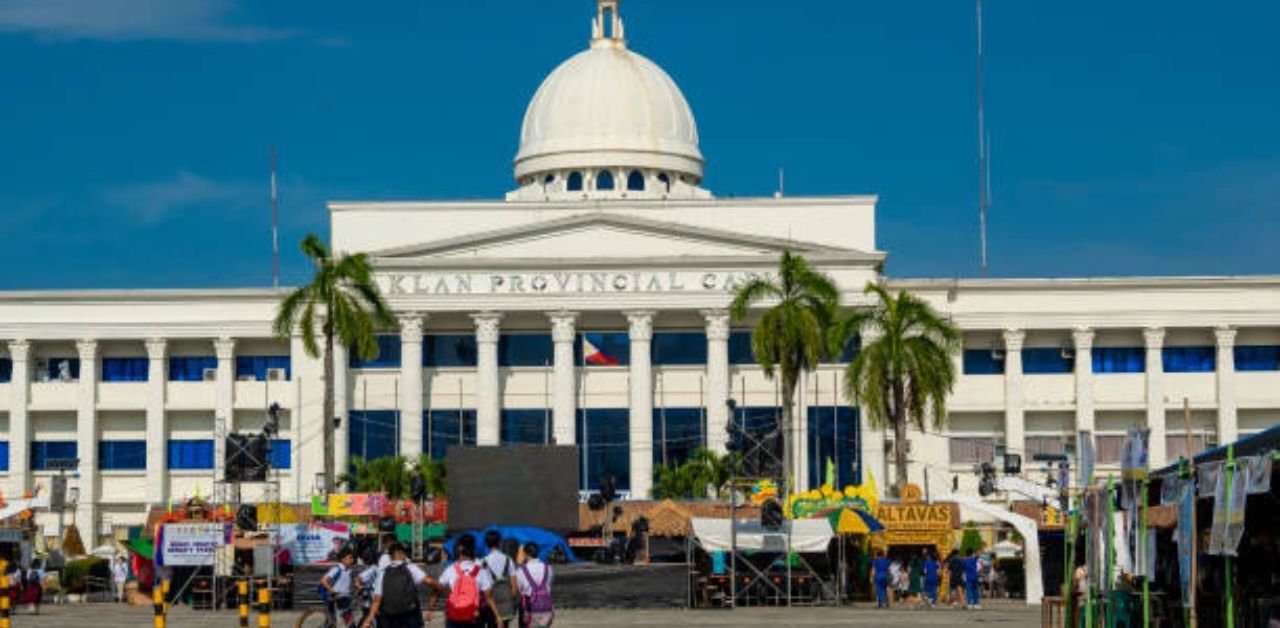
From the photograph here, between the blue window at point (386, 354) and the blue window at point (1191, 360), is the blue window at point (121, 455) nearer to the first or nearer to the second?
the blue window at point (386, 354)

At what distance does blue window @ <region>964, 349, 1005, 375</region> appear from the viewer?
10425cm

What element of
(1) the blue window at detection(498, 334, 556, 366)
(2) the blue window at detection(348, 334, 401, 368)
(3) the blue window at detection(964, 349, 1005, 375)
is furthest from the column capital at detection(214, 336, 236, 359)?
(3) the blue window at detection(964, 349, 1005, 375)

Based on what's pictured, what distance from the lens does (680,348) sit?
103 metres

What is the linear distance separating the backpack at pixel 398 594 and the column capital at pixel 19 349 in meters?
77.5

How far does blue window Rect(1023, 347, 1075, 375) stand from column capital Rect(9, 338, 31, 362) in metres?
→ 45.6

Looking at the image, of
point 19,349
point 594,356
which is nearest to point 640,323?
point 594,356

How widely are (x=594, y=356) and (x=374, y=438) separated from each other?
10538 mm

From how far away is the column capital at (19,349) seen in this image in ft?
340

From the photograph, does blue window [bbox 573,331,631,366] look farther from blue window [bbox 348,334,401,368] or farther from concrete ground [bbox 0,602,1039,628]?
concrete ground [bbox 0,602,1039,628]

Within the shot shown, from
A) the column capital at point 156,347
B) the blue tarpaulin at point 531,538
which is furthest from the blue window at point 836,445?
the blue tarpaulin at point 531,538

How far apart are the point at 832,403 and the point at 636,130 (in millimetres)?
20584

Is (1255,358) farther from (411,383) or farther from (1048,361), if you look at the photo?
(411,383)

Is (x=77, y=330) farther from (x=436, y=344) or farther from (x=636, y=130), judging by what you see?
(x=636, y=130)

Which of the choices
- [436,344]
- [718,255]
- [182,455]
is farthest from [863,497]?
[182,455]
